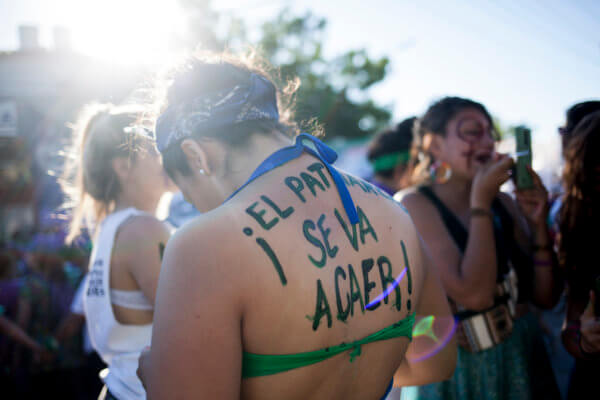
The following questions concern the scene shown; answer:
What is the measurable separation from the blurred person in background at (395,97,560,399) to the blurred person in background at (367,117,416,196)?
109 cm

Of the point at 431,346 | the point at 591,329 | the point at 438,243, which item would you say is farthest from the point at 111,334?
the point at 591,329

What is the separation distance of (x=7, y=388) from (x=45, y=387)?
12.2 inches

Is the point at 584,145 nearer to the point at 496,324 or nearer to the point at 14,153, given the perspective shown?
the point at 496,324

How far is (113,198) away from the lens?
212 centimetres

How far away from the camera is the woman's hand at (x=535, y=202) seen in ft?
7.00

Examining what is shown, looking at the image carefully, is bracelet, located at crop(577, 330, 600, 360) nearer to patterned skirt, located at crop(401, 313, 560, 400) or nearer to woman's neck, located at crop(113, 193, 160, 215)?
patterned skirt, located at crop(401, 313, 560, 400)

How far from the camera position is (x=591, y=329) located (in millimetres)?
1621

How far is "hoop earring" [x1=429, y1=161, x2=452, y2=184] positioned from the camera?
7.47 ft

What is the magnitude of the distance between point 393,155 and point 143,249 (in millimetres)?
2429

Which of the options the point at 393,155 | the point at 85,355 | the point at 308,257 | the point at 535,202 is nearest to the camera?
the point at 308,257

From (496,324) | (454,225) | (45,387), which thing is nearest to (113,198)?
(454,225)

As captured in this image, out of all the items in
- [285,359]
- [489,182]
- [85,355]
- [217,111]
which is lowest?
[85,355]

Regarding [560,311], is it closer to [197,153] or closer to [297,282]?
[297,282]

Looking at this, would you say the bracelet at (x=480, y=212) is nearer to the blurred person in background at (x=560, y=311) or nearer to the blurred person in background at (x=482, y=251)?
the blurred person in background at (x=482, y=251)
